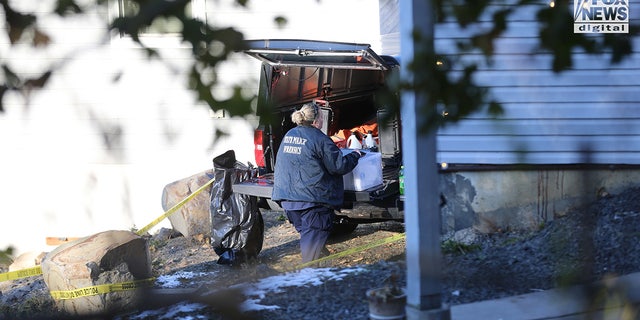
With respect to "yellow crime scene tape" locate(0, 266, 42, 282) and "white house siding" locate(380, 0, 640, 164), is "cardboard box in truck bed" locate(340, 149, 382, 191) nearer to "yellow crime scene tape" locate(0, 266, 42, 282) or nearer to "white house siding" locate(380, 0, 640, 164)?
"white house siding" locate(380, 0, 640, 164)

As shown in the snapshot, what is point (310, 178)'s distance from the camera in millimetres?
7746

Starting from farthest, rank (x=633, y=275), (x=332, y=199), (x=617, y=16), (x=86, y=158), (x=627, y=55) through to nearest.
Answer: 1. (x=86, y=158)
2. (x=332, y=199)
3. (x=617, y=16)
4. (x=633, y=275)
5. (x=627, y=55)

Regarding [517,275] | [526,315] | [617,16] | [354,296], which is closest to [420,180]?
[526,315]

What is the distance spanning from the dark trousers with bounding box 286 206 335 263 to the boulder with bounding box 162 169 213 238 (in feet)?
7.09

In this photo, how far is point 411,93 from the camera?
2094 mm

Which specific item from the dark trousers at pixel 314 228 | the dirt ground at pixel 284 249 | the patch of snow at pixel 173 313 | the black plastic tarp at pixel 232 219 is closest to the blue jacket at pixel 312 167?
the dark trousers at pixel 314 228

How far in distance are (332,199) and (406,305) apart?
3.40m

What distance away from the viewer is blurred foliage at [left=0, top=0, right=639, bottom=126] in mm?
1991

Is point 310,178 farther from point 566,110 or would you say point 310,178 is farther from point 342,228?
point 566,110

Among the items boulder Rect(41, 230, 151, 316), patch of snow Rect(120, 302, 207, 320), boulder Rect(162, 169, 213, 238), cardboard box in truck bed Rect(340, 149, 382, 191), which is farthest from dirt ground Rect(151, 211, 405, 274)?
patch of snow Rect(120, 302, 207, 320)

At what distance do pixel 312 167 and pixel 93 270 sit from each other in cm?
229

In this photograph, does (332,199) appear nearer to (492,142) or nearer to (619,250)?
(492,142)

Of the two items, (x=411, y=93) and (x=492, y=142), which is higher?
(x=411, y=93)

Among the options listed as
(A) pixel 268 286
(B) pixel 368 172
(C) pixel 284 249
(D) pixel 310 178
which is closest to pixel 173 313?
(A) pixel 268 286
